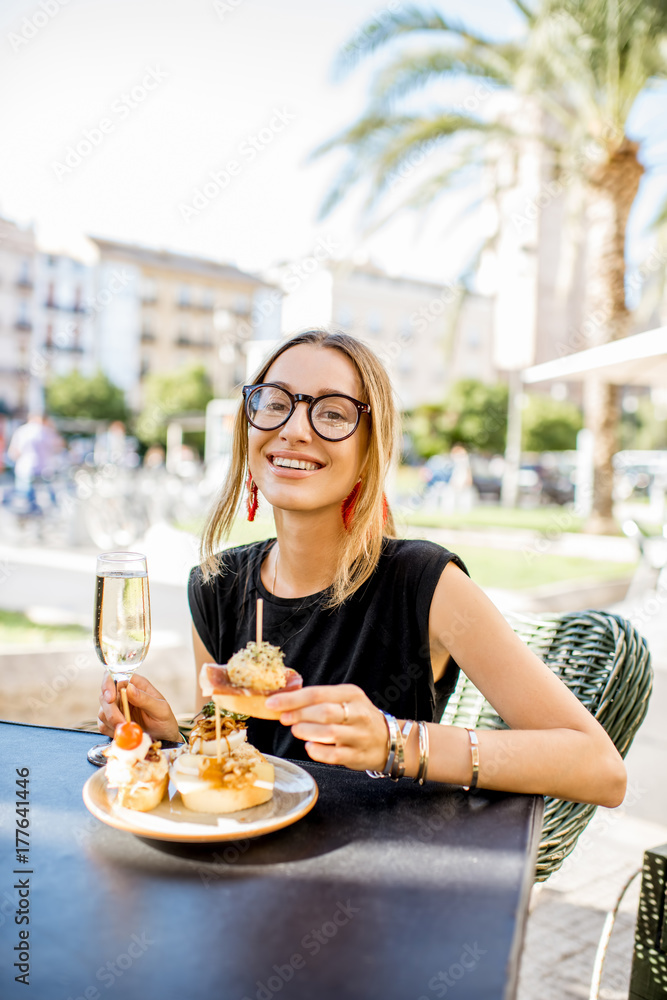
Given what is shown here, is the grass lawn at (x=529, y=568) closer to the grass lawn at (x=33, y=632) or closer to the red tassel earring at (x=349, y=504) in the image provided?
the grass lawn at (x=33, y=632)

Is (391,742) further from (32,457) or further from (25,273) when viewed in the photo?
(25,273)

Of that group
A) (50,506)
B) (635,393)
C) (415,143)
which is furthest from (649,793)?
→ (635,393)

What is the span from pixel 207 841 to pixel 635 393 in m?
58.5

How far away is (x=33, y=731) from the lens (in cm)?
165

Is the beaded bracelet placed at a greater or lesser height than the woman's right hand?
greater

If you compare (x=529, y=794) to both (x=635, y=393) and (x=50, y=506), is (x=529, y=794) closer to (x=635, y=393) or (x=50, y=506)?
(x=50, y=506)

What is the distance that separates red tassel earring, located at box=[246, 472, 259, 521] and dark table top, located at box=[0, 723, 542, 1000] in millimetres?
880

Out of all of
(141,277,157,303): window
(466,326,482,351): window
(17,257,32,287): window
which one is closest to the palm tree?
(17,257,32,287): window

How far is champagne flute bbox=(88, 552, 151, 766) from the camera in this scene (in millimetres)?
1499

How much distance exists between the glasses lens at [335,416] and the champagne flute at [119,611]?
493mm

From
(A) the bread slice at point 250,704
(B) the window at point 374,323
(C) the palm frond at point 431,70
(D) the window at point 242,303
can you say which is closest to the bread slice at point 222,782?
(A) the bread slice at point 250,704

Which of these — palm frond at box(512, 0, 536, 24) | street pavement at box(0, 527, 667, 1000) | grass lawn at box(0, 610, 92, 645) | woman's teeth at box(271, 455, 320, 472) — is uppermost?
palm frond at box(512, 0, 536, 24)

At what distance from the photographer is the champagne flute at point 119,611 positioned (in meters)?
1.50

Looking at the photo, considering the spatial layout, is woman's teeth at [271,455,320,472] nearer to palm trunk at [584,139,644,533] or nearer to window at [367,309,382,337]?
palm trunk at [584,139,644,533]
